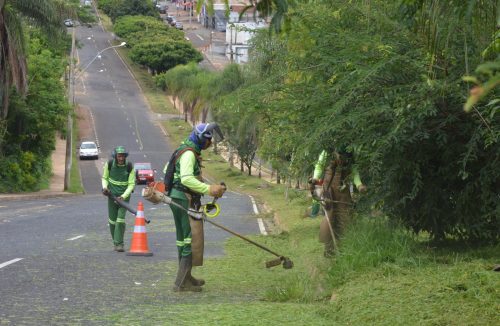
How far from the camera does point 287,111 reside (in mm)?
13727

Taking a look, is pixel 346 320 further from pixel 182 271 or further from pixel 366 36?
pixel 366 36

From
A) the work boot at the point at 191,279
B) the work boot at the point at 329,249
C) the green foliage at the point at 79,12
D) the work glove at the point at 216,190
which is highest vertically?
the work glove at the point at 216,190

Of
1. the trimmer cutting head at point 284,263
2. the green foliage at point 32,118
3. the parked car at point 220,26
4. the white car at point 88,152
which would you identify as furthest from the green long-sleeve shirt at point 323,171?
the parked car at point 220,26

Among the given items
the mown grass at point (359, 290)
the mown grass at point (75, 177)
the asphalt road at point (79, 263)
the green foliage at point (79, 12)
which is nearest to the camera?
the mown grass at point (359, 290)

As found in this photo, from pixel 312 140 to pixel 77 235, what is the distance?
8726 mm

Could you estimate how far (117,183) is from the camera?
16344 millimetres

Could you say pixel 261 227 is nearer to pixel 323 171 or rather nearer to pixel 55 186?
pixel 323 171

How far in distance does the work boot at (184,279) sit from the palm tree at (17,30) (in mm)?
29466

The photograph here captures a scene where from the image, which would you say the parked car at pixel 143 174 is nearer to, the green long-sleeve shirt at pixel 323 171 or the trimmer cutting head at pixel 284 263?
the green long-sleeve shirt at pixel 323 171

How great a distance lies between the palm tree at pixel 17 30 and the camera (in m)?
38.6

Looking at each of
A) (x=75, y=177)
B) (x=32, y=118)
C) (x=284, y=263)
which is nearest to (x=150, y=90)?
(x=75, y=177)

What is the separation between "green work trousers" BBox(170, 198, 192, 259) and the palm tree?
29272 millimetres

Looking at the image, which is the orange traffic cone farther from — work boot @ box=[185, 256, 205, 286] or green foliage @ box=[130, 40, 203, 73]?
green foliage @ box=[130, 40, 203, 73]

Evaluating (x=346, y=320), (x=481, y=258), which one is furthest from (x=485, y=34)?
(x=346, y=320)
